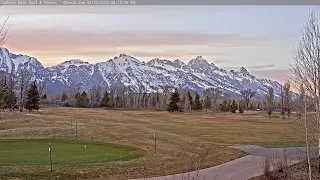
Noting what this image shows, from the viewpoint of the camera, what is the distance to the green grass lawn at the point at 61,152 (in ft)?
78.5

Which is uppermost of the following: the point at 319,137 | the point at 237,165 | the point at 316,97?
the point at 316,97

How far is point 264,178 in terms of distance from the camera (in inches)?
708

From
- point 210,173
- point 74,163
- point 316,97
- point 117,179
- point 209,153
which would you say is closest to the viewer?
point 316,97

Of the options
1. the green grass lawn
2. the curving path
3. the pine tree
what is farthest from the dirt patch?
the pine tree

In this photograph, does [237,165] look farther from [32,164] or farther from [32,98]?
[32,98]

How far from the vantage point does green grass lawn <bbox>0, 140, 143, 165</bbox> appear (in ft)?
78.5

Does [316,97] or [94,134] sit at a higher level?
[316,97]

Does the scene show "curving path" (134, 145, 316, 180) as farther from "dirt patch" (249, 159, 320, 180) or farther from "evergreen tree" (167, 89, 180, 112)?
"evergreen tree" (167, 89, 180, 112)

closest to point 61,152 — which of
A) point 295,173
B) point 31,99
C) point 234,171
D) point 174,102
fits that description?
point 234,171

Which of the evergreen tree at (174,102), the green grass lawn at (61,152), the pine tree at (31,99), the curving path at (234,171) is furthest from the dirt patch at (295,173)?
the evergreen tree at (174,102)

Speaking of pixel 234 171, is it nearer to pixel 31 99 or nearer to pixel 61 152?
pixel 61 152

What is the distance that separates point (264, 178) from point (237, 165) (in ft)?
20.9

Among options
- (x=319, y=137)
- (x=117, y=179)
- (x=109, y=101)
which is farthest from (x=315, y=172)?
(x=109, y=101)

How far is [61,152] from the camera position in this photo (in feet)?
92.1
